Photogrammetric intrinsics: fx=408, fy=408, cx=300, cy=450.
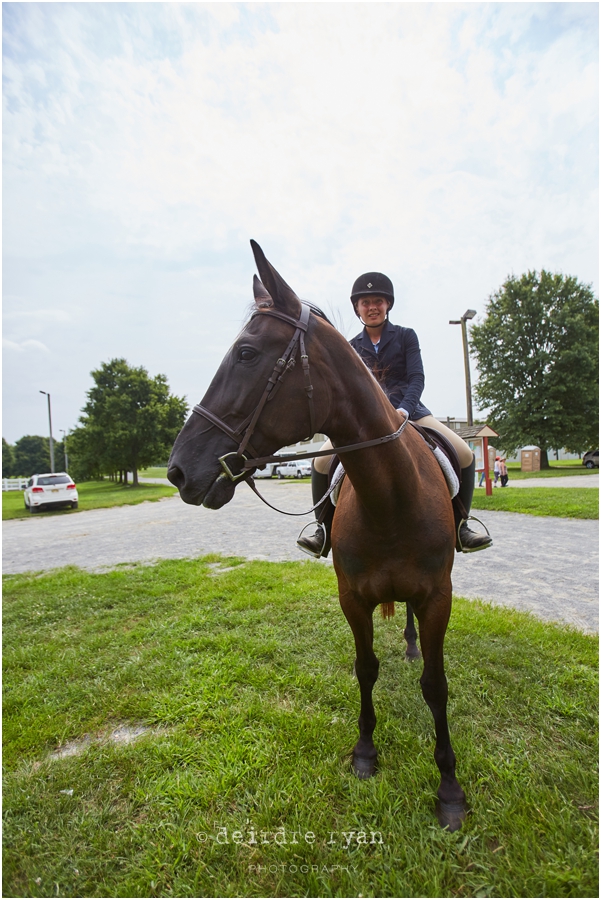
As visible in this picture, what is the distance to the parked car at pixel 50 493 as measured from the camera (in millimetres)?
21672

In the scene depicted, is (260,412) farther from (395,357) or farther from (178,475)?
(395,357)

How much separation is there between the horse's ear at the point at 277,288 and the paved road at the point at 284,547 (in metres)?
4.69

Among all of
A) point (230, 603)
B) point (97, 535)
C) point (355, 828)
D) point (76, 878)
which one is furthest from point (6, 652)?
point (97, 535)

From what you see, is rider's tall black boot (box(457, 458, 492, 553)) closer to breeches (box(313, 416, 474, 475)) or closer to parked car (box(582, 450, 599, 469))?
breeches (box(313, 416, 474, 475))

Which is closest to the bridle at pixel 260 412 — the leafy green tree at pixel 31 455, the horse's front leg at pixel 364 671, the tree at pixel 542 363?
the horse's front leg at pixel 364 671

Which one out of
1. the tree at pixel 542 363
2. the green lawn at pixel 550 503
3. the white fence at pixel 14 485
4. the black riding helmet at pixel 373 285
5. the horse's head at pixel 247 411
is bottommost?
the white fence at pixel 14 485

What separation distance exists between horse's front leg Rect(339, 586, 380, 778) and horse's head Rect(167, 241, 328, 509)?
1.27m

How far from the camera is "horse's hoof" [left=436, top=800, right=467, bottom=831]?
2.25 metres

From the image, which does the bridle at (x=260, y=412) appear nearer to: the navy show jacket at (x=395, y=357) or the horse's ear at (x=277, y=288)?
the horse's ear at (x=277, y=288)

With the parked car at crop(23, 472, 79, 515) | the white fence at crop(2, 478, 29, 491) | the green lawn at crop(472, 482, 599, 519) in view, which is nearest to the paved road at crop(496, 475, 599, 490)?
the green lawn at crop(472, 482, 599, 519)

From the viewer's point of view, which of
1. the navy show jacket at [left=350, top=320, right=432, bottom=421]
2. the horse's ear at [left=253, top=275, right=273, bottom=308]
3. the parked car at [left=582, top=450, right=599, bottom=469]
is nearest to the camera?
the horse's ear at [left=253, top=275, right=273, bottom=308]

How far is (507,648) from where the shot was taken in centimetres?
393

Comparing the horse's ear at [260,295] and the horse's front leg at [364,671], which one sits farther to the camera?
the horse's front leg at [364,671]

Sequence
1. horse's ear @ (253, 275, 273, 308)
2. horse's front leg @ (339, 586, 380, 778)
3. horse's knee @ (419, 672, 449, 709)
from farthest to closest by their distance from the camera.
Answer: horse's front leg @ (339, 586, 380, 778)
horse's knee @ (419, 672, 449, 709)
horse's ear @ (253, 275, 273, 308)
